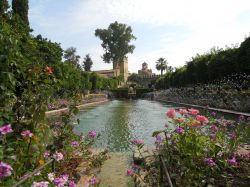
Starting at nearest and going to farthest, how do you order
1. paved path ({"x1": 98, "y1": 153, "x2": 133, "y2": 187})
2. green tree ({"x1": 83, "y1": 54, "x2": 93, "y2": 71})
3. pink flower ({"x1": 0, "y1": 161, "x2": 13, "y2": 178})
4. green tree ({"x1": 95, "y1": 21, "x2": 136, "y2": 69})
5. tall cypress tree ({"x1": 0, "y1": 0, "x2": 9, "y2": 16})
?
pink flower ({"x1": 0, "y1": 161, "x2": 13, "y2": 178}) → paved path ({"x1": 98, "y1": 153, "x2": 133, "y2": 187}) → tall cypress tree ({"x1": 0, "y1": 0, "x2": 9, "y2": 16}) → green tree ({"x1": 95, "y1": 21, "x2": 136, "y2": 69}) → green tree ({"x1": 83, "y1": 54, "x2": 93, "y2": 71})

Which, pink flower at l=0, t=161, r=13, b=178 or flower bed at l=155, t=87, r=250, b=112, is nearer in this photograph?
pink flower at l=0, t=161, r=13, b=178

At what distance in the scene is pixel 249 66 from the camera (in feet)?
61.9

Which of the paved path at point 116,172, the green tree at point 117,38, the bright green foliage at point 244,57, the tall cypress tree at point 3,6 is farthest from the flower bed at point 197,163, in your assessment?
the green tree at point 117,38

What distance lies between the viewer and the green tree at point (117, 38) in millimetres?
54875

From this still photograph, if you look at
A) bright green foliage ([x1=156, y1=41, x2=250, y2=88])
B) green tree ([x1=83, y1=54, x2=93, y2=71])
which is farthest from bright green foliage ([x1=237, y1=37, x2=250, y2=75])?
green tree ([x1=83, y1=54, x2=93, y2=71])

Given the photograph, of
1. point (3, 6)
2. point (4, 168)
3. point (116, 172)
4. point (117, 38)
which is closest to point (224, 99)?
point (3, 6)

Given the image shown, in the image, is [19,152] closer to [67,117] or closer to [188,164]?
[67,117]

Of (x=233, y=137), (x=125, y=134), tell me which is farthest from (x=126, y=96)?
(x=233, y=137)

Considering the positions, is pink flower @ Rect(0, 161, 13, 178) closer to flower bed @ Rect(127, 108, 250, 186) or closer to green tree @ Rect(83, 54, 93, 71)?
flower bed @ Rect(127, 108, 250, 186)

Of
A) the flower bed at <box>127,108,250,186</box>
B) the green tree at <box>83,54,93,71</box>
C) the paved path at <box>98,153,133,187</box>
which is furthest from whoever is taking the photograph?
the green tree at <box>83,54,93,71</box>

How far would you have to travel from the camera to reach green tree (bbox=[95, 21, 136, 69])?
180 ft

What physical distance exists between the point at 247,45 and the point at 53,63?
42.7 ft

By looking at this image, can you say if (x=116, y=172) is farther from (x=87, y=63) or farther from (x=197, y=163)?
(x=87, y=63)

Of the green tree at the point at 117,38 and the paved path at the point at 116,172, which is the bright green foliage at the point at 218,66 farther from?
the green tree at the point at 117,38
